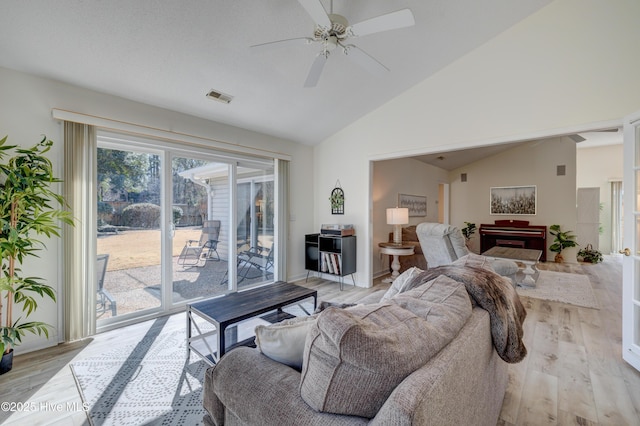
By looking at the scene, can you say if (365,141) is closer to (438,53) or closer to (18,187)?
(438,53)

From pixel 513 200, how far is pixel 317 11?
7810 mm

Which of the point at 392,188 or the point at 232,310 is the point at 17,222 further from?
the point at 392,188

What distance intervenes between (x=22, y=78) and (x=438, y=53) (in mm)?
4216

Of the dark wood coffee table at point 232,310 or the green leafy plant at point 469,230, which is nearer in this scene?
the dark wood coffee table at point 232,310

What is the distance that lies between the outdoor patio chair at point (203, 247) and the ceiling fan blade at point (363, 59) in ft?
9.05

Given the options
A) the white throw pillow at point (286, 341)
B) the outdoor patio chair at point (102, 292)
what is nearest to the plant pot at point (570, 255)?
the white throw pillow at point (286, 341)

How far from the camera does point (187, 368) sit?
7.31 feet

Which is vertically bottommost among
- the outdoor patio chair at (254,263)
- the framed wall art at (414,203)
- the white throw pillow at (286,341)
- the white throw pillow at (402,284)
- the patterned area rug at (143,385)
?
the patterned area rug at (143,385)

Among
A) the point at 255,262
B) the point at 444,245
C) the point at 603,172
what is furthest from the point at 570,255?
the point at 255,262

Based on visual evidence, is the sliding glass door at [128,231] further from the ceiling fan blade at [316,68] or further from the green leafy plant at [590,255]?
the green leafy plant at [590,255]

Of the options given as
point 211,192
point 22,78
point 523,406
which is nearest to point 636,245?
point 523,406

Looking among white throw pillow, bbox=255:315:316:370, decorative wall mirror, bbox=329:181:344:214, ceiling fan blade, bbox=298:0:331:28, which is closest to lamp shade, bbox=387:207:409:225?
decorative wall mirror, bbox=329:181:344:214

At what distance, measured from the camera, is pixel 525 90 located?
3.06 m

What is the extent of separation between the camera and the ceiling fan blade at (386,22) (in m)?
1.80
